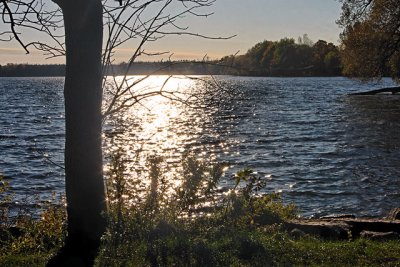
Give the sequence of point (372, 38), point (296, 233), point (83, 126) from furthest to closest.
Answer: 1. point (372, 38)
2. point (296, 233)
3. point (83, 126)

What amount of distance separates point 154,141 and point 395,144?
49.9ft

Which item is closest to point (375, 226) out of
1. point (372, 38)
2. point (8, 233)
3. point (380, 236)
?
point (380, 236)

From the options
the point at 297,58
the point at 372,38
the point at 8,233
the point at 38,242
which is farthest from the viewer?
the point at 297,58

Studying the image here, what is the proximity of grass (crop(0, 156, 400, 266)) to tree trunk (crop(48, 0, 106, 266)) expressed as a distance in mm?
316

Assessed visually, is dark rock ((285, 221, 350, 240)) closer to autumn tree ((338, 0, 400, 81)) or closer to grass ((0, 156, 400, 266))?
grass ((0, 156, 400, 266))

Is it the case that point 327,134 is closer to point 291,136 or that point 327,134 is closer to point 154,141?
point 291,136

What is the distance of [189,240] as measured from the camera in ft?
25.6

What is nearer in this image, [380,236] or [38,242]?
[38,242]

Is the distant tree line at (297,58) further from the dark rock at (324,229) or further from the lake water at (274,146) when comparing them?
the dark rock at (324,229)

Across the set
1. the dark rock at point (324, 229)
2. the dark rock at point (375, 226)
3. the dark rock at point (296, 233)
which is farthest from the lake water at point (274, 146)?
the dark rock at point (375, 226)

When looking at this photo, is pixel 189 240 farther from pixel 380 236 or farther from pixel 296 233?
pixel 380 236

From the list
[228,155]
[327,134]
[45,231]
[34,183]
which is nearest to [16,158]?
[34,183]

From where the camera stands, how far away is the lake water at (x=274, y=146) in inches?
731

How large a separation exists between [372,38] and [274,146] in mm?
24067
